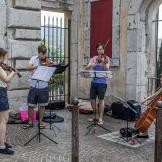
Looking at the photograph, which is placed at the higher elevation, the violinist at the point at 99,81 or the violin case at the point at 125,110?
the violinist at the point at 99,81

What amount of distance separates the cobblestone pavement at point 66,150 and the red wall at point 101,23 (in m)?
3.59

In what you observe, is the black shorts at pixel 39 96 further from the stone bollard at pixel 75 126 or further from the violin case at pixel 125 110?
the stone bollard at pixel 75 126

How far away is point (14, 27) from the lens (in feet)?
29.5

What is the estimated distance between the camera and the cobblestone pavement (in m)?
5.91

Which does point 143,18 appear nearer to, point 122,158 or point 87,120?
point 87,120

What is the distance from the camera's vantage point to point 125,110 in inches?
365

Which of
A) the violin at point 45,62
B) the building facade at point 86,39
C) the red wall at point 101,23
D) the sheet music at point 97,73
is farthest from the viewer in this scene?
the red wall at point 101,23

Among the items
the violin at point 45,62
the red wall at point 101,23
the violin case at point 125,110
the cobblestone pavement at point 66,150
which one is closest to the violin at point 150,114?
the cobblestone pavement at point 66,150

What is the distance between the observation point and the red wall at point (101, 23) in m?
10.4

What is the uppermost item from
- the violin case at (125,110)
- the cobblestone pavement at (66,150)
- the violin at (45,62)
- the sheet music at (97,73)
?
the violin at (45,62)

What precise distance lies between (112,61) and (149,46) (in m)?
1.12

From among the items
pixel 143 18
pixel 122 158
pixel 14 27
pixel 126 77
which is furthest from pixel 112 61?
pixel 122 158

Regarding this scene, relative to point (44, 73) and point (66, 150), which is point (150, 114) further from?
point (44, 73)

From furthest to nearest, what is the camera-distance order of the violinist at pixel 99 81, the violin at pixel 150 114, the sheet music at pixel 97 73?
the violinist at pixel 99 81
the sheet music at pixel 97 73
the violin at pixel 150 114
